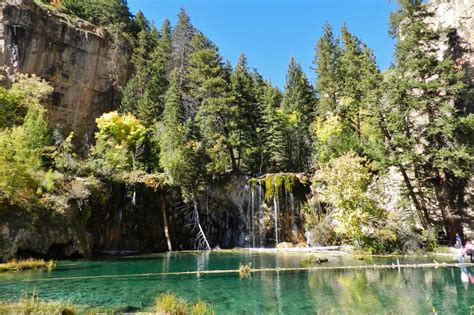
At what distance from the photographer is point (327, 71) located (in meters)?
49.9

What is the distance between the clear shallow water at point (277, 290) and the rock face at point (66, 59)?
2956 cm

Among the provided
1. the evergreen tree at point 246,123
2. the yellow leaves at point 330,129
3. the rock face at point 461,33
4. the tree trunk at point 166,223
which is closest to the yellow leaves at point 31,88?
the tree trunk at point 166,223

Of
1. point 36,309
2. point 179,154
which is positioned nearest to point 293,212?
point 179,154

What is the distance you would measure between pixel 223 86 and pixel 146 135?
33.6 ft

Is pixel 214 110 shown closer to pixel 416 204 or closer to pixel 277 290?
pixel 416 204

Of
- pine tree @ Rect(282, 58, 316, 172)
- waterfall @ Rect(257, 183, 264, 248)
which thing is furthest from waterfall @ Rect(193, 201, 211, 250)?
pine tree @ Rect(282, 58, 316, 172)

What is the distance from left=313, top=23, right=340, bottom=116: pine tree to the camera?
149 feet

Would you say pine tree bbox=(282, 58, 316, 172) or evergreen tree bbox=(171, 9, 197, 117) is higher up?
evergreen tree bbox=(171, 9, 197, 117)

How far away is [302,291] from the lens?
13.7m

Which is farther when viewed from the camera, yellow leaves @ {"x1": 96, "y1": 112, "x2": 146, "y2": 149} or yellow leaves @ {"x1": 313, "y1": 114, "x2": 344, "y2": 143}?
yellow leaves @ {"x1": 313, "y1": 114, "x2": 344, "y2": 143}

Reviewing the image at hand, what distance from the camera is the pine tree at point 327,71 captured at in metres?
45.4

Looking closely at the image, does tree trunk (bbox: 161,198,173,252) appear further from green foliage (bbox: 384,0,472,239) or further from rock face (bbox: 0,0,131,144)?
green foliage (bbox: 384,0,472,239)

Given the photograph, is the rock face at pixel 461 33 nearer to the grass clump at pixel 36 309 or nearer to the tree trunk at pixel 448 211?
the tree trunk at pixel 448 211

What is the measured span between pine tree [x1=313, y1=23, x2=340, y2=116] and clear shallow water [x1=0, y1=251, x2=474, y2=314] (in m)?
29.4
